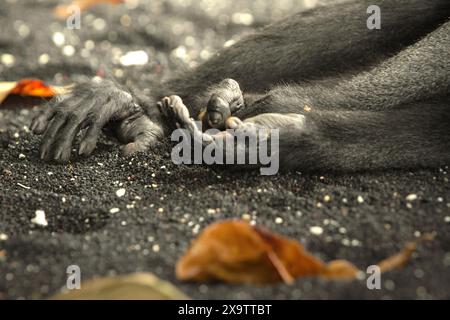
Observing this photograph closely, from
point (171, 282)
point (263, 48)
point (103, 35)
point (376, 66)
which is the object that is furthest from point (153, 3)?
point (171, 282)

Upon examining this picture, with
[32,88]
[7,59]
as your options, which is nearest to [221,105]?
[32,88]

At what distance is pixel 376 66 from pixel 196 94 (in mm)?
615

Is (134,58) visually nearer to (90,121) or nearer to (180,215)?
(90,121)

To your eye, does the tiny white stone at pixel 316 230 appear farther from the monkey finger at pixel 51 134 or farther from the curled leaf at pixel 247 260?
the monkey finger at pixel 51 134

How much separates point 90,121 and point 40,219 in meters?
0.47

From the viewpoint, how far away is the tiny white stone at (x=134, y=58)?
3414 mm

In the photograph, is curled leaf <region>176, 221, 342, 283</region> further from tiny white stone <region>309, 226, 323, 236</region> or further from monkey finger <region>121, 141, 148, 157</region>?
monkey finger <region>121, 141, 148, 157</region>

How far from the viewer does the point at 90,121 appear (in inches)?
85.4

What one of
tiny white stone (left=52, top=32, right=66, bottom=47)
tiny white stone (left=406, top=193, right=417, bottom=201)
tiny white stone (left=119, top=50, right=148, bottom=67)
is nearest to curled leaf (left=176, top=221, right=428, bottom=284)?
tiny white stone (left=406, top=193, right=417, bottom=201)

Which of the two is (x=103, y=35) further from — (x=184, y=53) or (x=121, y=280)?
(x=121, y=280)

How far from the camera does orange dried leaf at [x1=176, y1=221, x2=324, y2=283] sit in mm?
1466

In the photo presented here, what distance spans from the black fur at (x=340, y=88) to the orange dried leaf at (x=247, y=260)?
0.52 metres

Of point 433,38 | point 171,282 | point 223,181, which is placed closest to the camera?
point 171,282
